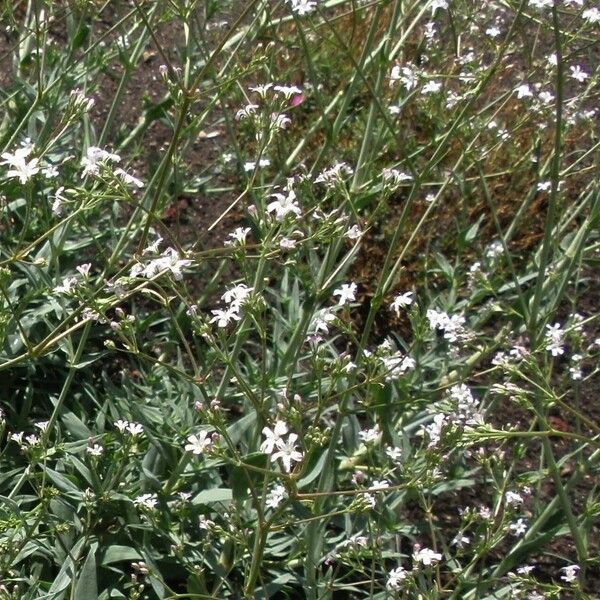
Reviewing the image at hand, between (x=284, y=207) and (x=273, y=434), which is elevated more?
(x=284, y=207)

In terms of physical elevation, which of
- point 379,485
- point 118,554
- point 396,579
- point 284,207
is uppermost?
point 284,207

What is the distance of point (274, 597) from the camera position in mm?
3518

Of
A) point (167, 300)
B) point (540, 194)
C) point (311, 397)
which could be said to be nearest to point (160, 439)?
point (311, 397)

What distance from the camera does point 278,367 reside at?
3.61 metres

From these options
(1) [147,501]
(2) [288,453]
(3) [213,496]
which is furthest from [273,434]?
(3) [213,496]

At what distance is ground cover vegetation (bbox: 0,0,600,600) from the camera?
A: 99.0 inches

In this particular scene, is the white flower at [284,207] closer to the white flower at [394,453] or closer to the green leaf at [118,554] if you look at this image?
the white flower at [394,453]

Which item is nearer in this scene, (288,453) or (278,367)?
(288,453)

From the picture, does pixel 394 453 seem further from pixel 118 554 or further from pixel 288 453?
pixel 288 453

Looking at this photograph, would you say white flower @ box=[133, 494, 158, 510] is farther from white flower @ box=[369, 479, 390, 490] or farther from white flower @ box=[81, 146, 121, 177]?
white flower @ box=[81, 146, 121, 177]

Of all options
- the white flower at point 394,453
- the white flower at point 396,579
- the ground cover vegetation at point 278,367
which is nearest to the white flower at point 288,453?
the ground cover vegetation at point 278,367

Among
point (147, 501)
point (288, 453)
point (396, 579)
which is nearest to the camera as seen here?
point (288, 453)

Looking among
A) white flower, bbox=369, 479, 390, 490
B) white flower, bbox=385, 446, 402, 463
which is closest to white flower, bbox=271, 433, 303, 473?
white flower, bbox=369, 479, 390, 490

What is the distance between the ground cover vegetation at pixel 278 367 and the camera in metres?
2.51
